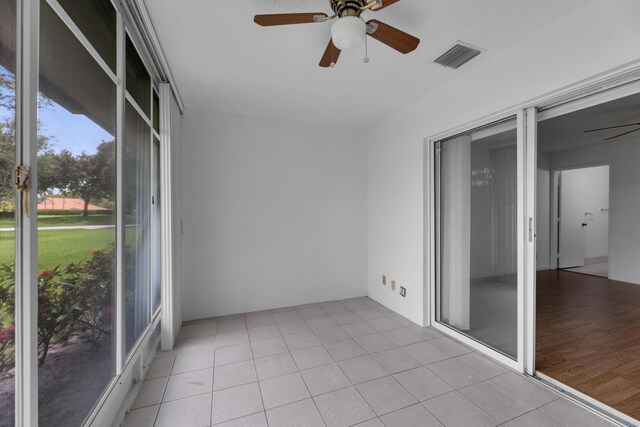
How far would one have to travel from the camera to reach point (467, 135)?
278cm

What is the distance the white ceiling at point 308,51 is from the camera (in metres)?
1.78

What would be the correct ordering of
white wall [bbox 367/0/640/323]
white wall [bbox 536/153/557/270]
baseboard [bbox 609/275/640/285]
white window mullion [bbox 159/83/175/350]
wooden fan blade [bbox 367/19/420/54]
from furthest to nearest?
white wall [bbox 536/153/557/270], baseboard [bbox 609/275/640/285], white window mullion [bbox 159/83/175/350], white wall [bbox 367/0/640/323], wooden fan blade [bbox 367/19/420/54]

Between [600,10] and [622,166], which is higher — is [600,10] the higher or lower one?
the higher one

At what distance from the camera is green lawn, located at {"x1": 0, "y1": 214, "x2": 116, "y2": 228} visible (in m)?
0.94

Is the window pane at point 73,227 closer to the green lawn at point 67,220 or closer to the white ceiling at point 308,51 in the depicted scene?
the green lawn at point 67,220

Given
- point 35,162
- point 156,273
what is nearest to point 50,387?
point 35,162

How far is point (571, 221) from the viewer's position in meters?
5.96

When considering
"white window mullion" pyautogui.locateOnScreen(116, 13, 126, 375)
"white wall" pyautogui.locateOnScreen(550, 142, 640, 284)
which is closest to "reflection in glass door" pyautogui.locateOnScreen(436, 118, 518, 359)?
"white window mullion" pyautogui.locateOnScreen(116, 13, 126, 375)

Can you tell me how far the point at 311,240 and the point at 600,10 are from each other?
3395 mm

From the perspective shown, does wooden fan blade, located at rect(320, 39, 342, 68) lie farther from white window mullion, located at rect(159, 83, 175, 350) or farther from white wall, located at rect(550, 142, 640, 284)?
white wall, located at rect(550, 142, 640, 284)

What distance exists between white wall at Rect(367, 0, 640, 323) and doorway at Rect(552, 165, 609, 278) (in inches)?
177

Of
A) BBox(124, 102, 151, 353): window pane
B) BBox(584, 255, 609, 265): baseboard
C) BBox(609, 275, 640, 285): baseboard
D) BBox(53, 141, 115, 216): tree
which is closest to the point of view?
BBox(53, 141, 115, 216): tree

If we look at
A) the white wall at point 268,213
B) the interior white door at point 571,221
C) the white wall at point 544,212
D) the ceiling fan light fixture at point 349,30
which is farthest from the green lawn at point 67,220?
the interior white door at point 571,221

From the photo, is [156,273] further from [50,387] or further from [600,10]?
[600,10]
